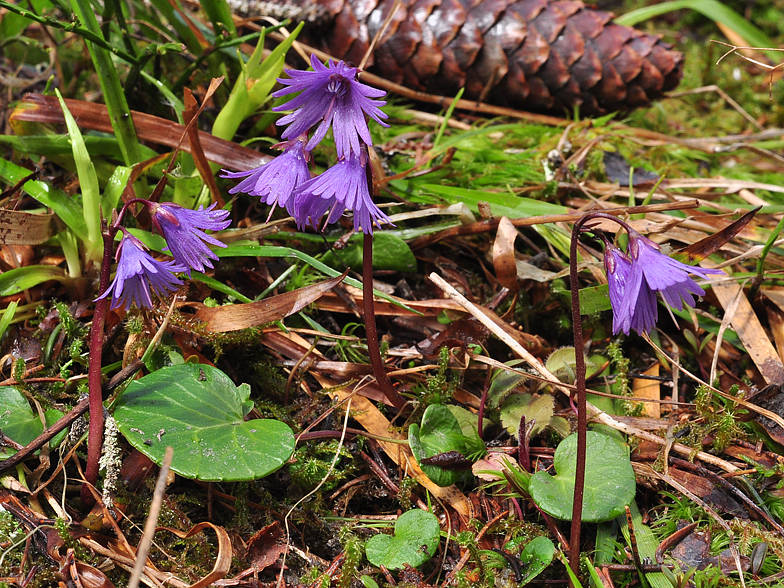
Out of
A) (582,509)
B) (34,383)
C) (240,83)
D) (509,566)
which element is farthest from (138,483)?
(240,83)

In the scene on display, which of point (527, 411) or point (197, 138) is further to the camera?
point (197, 138)

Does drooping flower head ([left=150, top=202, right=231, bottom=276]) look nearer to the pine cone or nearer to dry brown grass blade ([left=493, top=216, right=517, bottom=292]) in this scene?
dry brown grass blade ([left=493, top=216, right=517, bottom=292])

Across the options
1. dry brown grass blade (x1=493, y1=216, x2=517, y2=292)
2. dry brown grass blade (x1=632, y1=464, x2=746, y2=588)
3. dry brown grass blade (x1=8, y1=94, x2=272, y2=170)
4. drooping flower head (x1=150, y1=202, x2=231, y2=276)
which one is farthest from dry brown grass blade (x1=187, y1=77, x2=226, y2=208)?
dry brown grass blade (x1=632, y1=464, x2=746, y2=588)

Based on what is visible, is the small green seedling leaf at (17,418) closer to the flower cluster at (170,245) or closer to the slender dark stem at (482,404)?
the flower cluster at (170,245)

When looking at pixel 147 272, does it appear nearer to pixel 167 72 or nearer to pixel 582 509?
pixel 582 509

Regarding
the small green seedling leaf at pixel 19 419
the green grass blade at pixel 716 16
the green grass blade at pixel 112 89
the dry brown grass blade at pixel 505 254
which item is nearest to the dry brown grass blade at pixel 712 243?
the dry brown grass blade at pixel 505 254

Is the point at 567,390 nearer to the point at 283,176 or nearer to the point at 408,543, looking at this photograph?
the point at 408,543

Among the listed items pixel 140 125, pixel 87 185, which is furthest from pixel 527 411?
pixel 140 125
